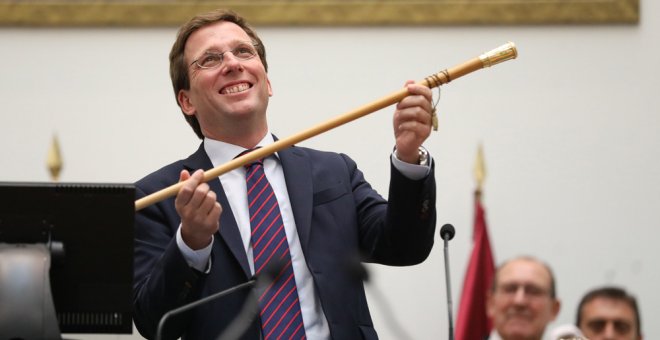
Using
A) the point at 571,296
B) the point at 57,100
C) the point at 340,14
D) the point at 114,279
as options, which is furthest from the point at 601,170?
the point at 114,279

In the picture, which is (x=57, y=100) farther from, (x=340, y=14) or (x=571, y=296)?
(x=571, y=296)

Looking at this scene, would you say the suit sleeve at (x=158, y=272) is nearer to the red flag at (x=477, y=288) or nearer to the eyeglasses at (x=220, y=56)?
the eyeglasses at (x=220, y=56)

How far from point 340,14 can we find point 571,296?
1.62 meters

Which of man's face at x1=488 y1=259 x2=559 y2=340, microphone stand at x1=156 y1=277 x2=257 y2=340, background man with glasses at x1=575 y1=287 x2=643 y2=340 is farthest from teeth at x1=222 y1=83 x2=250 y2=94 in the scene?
background man with glasses at x1=575 y1=287 x2=643 y2=340

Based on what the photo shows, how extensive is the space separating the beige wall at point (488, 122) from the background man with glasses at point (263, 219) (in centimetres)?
217

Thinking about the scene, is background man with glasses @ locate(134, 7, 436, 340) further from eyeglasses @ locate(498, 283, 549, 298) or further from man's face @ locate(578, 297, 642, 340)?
man's face @ locate(578, 297, 642, 340)

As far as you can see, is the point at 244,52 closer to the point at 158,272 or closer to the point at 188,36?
the point at 188,36

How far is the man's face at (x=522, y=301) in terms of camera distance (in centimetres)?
417

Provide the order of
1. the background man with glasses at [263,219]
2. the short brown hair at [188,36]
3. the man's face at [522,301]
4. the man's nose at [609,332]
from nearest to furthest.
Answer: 1. the background man with glasses at [263,219]
2. the short brown hair at [188,36]
3. the man's face at [522,301]
4. the man's nose at [609,332]

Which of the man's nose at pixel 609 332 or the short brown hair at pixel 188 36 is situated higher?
the short brown hair at pixel 188 36

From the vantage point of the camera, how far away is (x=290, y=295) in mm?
3311

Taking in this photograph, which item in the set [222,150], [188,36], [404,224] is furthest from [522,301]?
[188,36]

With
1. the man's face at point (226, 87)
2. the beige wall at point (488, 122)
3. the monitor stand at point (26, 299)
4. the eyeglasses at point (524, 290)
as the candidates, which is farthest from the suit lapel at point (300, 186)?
the beige wall at point (488, 122)

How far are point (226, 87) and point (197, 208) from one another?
636 millimetres
